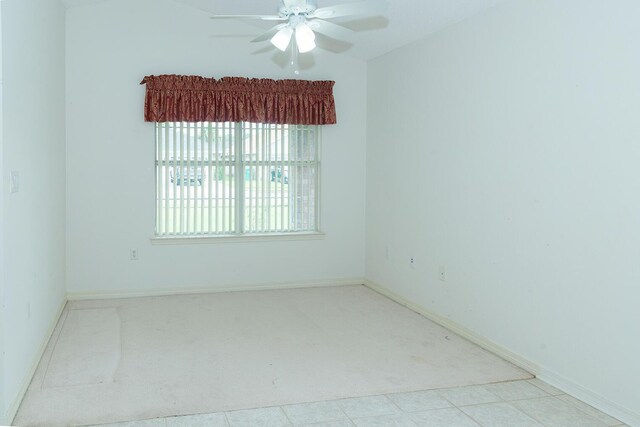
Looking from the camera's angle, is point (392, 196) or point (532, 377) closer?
point (532, 377)

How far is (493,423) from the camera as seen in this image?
3.00 meters

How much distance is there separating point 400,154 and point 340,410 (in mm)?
3043

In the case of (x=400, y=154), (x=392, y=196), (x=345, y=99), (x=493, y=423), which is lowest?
(x=493, y=423)

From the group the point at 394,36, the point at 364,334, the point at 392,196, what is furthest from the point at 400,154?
the point at 364,334

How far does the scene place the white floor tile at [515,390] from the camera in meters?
3.37

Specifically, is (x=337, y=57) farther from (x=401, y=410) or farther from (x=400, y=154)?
(x=401, y=410)

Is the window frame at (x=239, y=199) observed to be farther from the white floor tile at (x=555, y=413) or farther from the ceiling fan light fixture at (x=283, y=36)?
the white floor tile at (x=555, y=413)

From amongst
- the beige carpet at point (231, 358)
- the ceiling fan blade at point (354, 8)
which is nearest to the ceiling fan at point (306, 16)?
the ceiling fan blade at point (354, 8)

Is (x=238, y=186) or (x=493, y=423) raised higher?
(x=238, y=186)

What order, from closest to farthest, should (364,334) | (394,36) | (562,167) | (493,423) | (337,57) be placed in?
(493,423) < (562,167) < (364,334) < (394,36) < (337,57)

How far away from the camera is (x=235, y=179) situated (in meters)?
6.10

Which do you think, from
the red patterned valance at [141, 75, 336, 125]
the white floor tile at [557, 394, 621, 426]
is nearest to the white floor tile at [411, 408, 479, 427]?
the white floor tile at [557, 394, 621, 426]

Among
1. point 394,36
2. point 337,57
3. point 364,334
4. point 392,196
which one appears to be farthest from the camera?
point 337,57

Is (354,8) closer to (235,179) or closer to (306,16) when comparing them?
(306,16)
